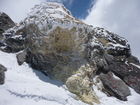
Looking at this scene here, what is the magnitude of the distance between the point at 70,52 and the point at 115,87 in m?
5.55

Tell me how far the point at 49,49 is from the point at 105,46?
7535 millimetres

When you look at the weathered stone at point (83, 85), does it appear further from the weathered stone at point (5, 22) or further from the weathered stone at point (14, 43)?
the weathered stone at point (5, 22)

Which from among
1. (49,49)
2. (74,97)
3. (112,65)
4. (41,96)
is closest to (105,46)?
(112,65)

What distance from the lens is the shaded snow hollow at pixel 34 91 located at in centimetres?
1973

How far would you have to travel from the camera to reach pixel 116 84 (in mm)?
28391

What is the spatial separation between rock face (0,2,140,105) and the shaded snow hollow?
0.87m

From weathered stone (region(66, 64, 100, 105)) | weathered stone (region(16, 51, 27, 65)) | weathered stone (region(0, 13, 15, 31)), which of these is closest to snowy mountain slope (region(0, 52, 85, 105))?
weathered stone (region(66, 64, 100, 105))

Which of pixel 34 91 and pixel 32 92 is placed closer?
pixel 32 92

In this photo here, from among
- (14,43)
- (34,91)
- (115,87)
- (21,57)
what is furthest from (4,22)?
(34,91)

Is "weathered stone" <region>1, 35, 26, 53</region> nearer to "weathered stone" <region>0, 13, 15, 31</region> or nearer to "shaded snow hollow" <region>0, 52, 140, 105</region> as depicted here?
"shaded snow hollow" <region>0, 52, 140, 105</region>

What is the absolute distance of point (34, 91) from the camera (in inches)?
842

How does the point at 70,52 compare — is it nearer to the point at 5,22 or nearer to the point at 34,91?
the point at 34,91

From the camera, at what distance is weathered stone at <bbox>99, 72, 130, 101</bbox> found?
27.4 m

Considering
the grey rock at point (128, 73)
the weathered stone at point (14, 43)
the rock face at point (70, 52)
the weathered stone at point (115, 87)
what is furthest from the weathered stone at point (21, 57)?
the grey rock at point (128, 73)
